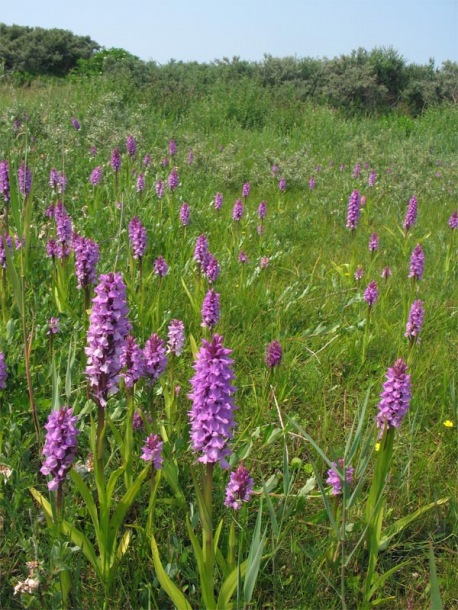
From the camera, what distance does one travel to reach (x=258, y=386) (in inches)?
116

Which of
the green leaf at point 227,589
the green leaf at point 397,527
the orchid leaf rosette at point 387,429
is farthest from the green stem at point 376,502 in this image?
the green leaf at point 227,589

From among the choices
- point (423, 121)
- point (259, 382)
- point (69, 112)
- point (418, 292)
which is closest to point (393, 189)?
point (418, 292)

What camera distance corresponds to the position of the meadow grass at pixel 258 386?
1837mm

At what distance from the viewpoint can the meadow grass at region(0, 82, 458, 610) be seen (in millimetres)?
1837

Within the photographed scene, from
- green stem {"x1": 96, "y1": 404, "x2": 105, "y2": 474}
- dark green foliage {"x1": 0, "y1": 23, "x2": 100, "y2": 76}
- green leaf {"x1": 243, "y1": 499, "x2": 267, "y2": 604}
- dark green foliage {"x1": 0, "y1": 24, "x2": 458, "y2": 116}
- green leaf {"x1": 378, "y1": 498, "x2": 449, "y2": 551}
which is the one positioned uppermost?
dark green foliage {"x1": 0, "y1": 23, "x2": 100, "y2": 76}

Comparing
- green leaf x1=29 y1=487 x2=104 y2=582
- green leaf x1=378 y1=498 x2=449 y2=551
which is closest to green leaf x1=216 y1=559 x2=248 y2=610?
green leaf x1=29 y1=487 x2=104 y2=582

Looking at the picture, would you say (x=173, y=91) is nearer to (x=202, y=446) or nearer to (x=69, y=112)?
(x=69, y=112)

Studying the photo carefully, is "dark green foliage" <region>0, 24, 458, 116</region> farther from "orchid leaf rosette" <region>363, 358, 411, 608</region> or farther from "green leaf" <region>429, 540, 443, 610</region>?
"green leaf" <region>429, 540, 443, 610</region>

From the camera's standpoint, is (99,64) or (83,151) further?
(99,64)

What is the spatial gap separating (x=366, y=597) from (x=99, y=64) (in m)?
17.5

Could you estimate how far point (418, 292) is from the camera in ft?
14.2

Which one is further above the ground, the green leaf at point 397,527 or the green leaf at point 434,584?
the green leaf at point 434,584

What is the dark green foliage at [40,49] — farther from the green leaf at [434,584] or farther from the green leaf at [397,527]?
the green leaf at [434,584]

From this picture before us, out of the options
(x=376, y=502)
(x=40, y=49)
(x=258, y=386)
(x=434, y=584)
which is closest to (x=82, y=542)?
(x=376, y=502)
